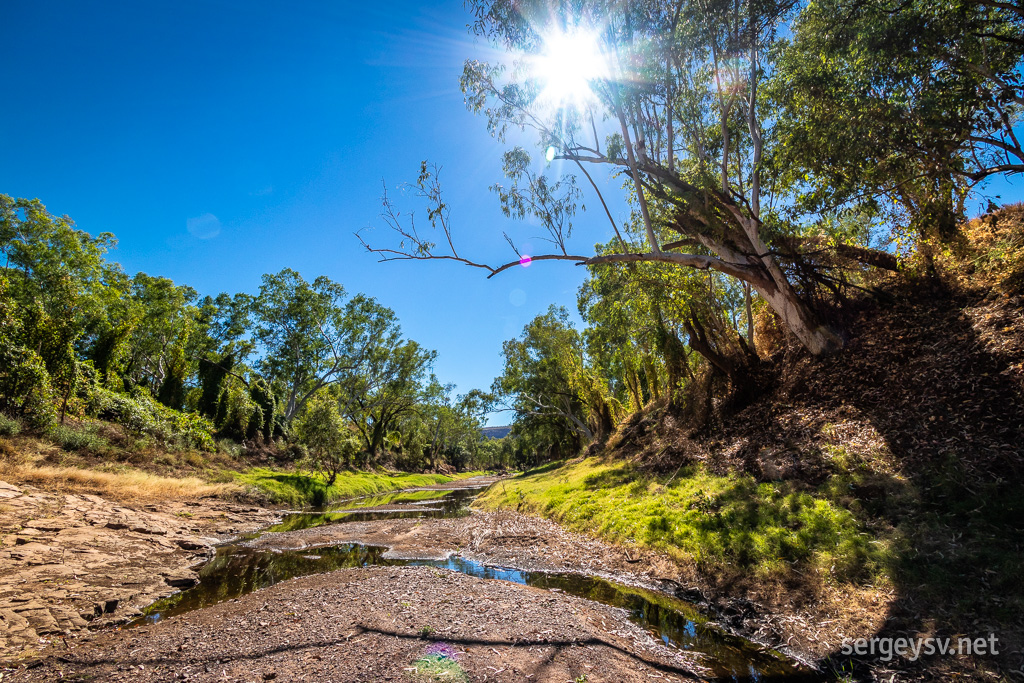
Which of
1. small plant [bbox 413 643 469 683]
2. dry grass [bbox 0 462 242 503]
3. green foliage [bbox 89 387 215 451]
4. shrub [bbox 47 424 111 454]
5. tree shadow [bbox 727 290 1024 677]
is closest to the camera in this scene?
small plant [bbox 413 643 469 683]

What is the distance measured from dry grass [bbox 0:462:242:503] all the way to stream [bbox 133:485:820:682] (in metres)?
5.98

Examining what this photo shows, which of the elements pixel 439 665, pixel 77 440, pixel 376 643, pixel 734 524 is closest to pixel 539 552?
pixel 734 524

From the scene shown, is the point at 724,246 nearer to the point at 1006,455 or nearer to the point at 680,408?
the point at 680,408

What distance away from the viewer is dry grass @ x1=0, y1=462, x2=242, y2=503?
45.4 ft

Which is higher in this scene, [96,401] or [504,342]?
[504,342]

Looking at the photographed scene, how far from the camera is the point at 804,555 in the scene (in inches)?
289

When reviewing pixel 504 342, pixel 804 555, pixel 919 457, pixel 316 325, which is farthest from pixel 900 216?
pixel 316 325

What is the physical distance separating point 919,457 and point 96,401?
3603 centimetres

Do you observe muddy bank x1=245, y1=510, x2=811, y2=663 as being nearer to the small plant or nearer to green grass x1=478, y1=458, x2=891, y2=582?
green grass x1=478, y1=458, x2=891, y2=582

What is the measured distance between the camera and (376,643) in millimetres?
5586

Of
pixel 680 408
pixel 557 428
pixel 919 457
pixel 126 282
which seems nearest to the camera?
pixel 919 457

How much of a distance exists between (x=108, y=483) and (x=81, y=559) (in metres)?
9.09

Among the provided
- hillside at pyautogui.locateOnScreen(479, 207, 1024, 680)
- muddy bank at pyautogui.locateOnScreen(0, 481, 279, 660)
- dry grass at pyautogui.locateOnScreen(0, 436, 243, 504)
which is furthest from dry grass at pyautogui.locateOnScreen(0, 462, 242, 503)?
hillside at pyautogui.locateOnScreen(479, 207, 1024, 680)

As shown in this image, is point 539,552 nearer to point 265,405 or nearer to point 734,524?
point 734,524
